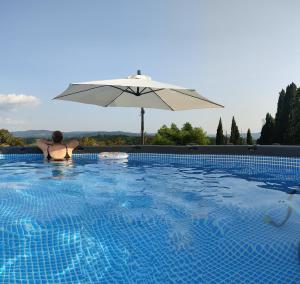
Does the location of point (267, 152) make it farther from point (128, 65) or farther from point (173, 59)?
point (128, 65)

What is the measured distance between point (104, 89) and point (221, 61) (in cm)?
643

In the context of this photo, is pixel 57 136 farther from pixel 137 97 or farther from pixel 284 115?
pixel 284 115

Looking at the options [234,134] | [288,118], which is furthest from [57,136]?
[234,134]

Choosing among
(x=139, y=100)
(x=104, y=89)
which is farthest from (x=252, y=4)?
(x=104, y=89)

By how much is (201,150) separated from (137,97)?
312 cm

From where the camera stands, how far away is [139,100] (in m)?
11.7

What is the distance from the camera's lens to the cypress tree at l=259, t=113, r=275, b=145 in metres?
41.0

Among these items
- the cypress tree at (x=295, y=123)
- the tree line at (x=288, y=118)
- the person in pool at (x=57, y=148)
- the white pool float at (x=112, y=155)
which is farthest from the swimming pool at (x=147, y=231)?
the tree line at (x=288, y=118)

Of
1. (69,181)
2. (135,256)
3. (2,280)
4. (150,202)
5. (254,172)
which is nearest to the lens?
(2,280)

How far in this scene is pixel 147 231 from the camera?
3920 mm

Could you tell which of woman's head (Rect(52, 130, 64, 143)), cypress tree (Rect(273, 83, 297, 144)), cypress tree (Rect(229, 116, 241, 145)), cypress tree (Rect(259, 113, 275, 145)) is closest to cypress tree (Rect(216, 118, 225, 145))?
cypress tree (Rect(229, 116, 241, 145))

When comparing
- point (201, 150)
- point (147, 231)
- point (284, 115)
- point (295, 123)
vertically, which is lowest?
point (147, 231)

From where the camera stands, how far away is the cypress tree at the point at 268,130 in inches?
1615

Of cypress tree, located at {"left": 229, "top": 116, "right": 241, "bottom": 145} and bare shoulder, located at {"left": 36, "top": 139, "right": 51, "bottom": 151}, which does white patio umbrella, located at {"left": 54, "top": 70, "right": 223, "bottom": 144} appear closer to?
bare shoulder, located at {"left": 36, "top": 139, "right": 51, "bottom": 151}
